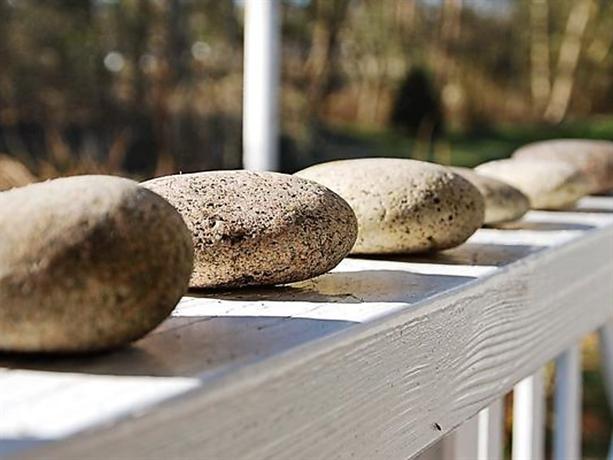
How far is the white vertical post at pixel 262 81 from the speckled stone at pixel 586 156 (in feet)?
2.78

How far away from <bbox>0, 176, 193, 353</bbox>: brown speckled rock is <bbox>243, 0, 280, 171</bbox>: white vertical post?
1.88 m

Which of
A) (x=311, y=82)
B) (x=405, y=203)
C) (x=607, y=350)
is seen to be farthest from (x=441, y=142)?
(x=405, y=203)

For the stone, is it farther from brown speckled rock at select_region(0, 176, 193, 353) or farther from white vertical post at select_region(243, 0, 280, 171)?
brown speckled rock at select_region(0, 176, 193, 353)

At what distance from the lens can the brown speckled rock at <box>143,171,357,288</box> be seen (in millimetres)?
711

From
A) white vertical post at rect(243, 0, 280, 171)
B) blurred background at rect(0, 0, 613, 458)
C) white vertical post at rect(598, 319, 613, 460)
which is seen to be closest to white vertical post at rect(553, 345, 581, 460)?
white vertical post at rect(598, 319, 613, 460)

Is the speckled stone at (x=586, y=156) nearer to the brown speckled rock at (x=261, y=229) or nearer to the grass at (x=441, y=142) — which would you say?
the brown speckled rock at (x=261, y=229)

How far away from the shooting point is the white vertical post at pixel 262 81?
2.43m

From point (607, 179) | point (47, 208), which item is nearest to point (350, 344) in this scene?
point (47, 208)

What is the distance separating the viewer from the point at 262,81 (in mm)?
2516

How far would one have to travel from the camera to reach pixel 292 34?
338 inches

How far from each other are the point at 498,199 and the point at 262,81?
1427mm

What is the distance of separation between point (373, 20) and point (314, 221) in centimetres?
992

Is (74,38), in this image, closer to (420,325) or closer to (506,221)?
(506,221)

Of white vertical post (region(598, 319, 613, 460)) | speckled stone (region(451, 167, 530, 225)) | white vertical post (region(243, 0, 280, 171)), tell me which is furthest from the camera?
white vertical post (region(243, 0, 280, 171))
